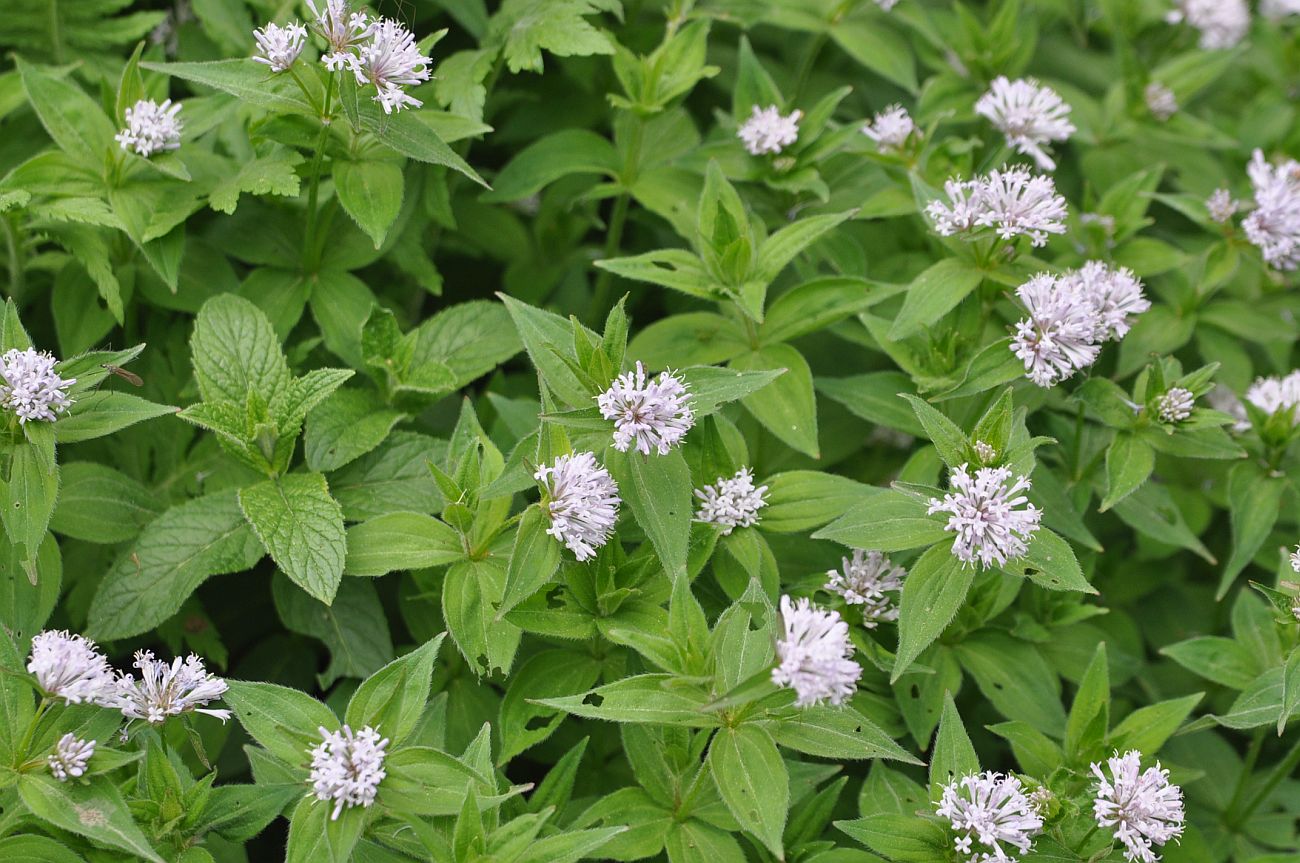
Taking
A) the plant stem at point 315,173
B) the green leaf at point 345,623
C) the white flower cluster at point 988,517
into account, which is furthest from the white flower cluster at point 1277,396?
the plant stem at point 315,173

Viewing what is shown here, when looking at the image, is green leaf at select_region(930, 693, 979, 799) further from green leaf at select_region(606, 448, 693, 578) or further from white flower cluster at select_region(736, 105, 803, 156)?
white flower cluster at select_region(736, 105, 803, 156)

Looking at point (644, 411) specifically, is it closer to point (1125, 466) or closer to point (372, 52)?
point (372, 52)

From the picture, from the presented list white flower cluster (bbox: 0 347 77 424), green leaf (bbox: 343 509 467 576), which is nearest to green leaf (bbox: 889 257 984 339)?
green leaf (bbox: 343 509 467 576)

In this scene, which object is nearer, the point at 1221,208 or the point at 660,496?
the point at 660,496

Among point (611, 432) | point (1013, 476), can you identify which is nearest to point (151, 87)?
point (611, 432)

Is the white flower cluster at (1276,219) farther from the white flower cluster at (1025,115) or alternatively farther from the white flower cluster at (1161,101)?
the white flower cluster at (1161,101)

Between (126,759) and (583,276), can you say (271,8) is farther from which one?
(126,759)

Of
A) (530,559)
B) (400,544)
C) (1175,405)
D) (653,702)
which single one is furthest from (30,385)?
(1175,405)
